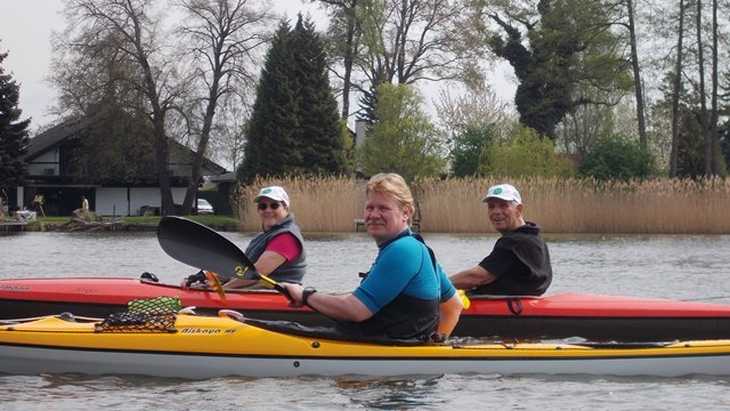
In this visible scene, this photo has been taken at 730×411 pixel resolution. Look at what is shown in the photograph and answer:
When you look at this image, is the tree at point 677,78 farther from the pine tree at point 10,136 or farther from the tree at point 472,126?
the pine tree at point 10,136

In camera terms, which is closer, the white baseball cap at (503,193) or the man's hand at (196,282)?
the white baseball cap at (503,193)

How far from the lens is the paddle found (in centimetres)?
887

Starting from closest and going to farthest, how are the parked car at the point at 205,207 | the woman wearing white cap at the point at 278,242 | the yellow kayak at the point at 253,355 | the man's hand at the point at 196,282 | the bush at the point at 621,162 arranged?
the yellow kayak at the point at 253,355 < the woman wearing white cap at the point at 278,242 < the man's hand at the point at 196,282 < the bush at the point at 621,162 < the parked car at the point at 205,207

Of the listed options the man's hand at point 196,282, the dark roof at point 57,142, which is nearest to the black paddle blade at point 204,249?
the man's hand at point 196,282

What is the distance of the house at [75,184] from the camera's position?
56.7m

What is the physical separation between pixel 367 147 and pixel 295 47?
4.64 meters

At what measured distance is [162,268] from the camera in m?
20.3

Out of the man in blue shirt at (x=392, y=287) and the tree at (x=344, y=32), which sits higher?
the tree at (x=344, y=32)

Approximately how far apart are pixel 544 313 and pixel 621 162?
1346 inches

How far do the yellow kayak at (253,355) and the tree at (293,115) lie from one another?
37129mm

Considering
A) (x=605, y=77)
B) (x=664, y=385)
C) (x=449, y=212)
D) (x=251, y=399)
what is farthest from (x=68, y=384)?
(x=605, y=77)

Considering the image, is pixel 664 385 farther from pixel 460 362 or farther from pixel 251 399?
pixel 251 399

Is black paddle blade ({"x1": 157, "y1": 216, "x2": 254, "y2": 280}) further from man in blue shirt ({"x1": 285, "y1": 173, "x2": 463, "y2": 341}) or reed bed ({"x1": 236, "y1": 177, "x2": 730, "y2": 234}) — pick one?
reed bed ({"x1": 236, "y1": 177, "x2": 730, "y2": 234})

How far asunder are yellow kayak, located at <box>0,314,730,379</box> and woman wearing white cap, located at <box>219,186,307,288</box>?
1.72 metres
